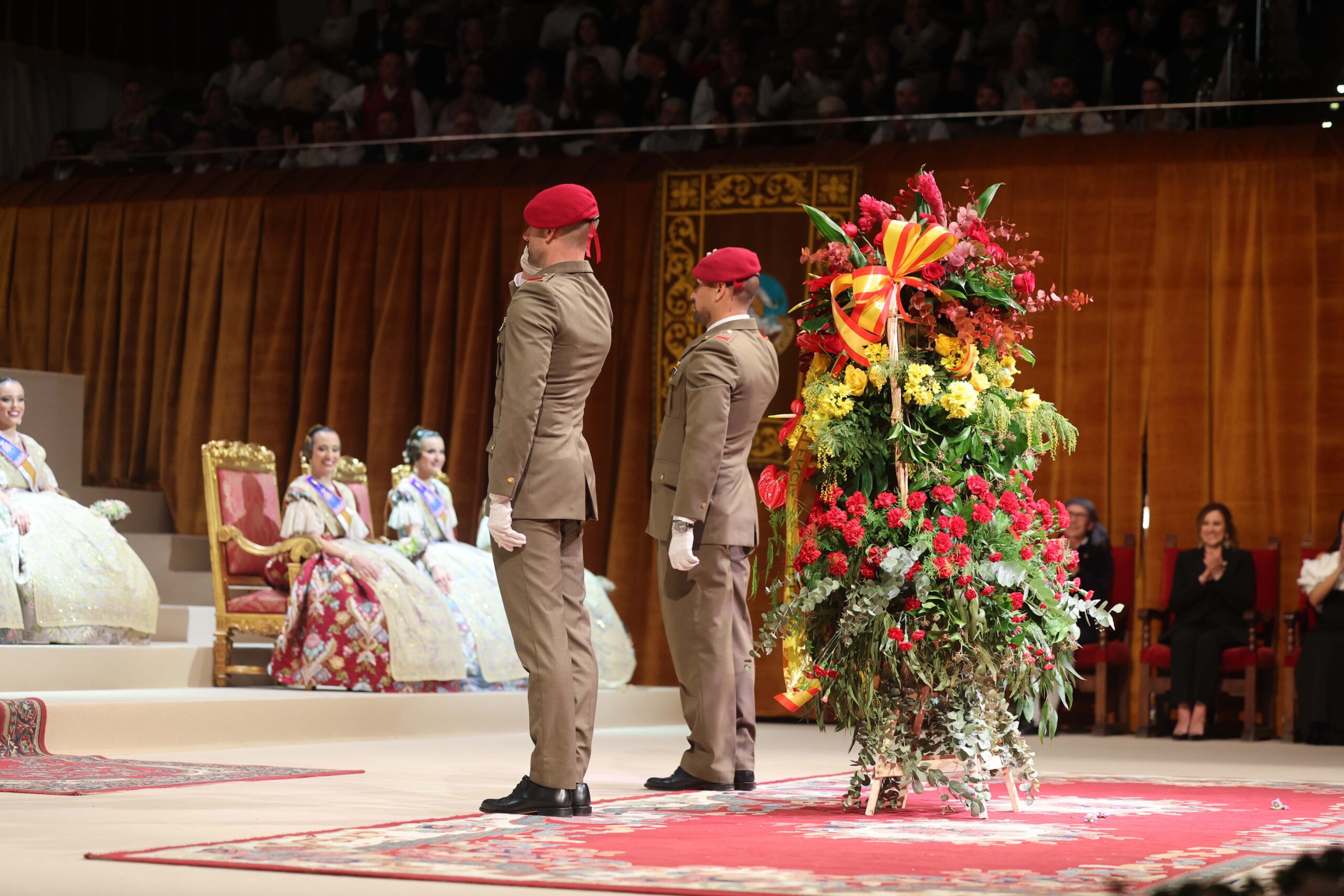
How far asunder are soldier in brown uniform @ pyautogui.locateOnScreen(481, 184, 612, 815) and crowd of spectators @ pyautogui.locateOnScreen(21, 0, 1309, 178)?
4806mm

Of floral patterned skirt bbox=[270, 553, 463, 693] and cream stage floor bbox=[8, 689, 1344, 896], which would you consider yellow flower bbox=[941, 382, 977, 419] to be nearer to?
cream stage floor bbox=[8, 689, 1344, 896]

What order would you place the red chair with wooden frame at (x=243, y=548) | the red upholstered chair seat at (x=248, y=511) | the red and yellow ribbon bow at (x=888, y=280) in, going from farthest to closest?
the red upholstered chair seat at (x=248, y=511)
the red chair with wooden frame at (x=243, y=548)
the red and yellow ribbon bow at (x=888, y=280)

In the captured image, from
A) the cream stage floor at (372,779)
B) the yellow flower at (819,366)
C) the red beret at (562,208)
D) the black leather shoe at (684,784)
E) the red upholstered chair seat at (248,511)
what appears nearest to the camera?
the cream stage floor at (372,779)

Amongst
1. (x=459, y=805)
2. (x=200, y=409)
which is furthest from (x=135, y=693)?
(x=200, y=409)

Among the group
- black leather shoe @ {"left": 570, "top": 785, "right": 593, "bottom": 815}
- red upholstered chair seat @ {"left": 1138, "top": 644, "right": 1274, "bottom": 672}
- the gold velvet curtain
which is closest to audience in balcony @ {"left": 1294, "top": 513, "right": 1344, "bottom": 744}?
red upholstered chair seat @ {"left": 1138, "top": 644, "right": 1274, "bottom": 672}

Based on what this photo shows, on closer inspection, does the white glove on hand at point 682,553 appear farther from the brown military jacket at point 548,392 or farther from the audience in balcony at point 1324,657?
the audience in balcony at point 1324,657

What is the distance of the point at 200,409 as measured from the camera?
9805mm

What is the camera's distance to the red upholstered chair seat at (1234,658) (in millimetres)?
7840

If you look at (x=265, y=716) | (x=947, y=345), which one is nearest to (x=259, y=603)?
(x=265, y=716)

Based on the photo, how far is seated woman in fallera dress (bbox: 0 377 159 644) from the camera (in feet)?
21.4

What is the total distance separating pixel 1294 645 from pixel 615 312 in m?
3.62

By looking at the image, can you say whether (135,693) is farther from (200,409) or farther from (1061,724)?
(1061,724)

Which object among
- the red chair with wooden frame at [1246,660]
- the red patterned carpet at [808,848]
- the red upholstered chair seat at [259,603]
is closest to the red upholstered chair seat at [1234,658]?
the red chair with wooden frame at [1246,660]

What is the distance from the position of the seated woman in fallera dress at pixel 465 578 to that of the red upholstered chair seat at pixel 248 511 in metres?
0.53
